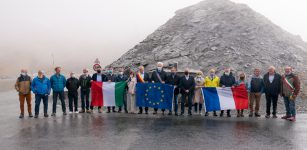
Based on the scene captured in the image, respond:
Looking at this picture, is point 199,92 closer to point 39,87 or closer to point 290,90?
point 290,90

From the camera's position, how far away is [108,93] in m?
15.9

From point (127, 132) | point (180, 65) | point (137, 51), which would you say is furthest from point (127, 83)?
point (137, 51)

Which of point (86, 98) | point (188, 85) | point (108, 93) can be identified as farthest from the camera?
point (108, 93)

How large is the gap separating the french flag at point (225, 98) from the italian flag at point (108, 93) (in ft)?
13.3

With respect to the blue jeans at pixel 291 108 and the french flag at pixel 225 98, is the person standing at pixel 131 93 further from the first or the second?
the blue jeans at pixel 291 108

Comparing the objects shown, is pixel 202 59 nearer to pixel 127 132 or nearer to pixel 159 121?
pixel 159 121

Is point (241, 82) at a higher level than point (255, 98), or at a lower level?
higher

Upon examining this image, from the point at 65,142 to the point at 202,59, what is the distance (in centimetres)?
1840

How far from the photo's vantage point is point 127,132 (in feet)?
34.1

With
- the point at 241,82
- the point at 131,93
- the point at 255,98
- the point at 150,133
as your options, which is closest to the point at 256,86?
the point at 255,98

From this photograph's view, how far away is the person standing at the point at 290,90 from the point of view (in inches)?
512

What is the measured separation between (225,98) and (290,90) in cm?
270

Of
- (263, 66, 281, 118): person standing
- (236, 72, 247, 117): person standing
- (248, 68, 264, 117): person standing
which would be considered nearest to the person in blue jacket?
(236, 72, 247, 117): person standing

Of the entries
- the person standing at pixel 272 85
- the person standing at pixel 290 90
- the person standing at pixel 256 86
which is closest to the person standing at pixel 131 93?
the person standing at pixel 256 86
